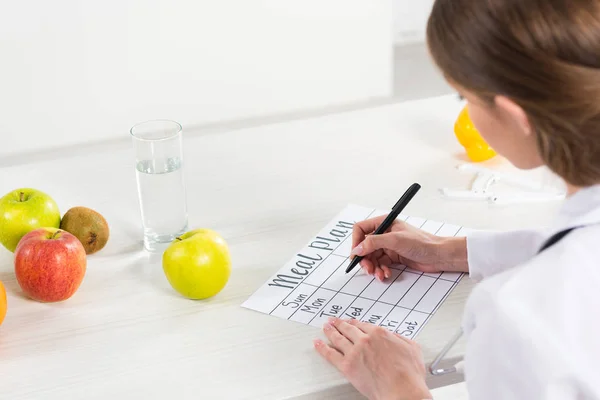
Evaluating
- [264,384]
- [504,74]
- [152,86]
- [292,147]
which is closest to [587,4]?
[504,74]

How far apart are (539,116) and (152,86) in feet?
9.56

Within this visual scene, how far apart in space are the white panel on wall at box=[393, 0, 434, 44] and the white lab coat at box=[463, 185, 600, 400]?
4.04m

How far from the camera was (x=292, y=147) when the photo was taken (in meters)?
1.74

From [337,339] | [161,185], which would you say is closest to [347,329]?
[337,339]

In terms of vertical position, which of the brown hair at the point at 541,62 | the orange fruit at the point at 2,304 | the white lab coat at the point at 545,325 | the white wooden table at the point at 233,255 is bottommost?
the white wooden table at the point at 233,255

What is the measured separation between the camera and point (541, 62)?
35.0 inches

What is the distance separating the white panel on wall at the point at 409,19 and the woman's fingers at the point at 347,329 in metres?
3.89

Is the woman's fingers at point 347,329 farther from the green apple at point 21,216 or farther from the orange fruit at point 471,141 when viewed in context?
the orange fruit at point 471,141

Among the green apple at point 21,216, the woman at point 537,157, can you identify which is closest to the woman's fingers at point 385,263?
the woman at point 537,157

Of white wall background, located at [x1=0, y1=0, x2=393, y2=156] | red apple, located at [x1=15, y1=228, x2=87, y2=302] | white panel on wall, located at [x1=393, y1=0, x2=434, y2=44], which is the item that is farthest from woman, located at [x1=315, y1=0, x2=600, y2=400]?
white panel on wall, located at [x1=393, y1=0, x2=434, y2=44]

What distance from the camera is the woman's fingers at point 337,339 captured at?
3.58 ft

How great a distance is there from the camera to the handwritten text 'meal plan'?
4.20ft

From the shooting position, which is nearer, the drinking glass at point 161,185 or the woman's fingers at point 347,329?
the woman's fingers at point 347,329

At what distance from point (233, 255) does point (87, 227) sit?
24 centimetres
